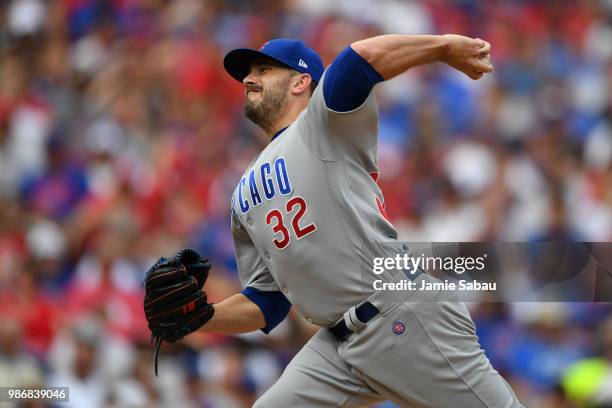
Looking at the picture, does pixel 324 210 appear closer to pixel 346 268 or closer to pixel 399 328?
pixel 346 268

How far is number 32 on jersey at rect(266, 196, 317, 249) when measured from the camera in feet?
9.95

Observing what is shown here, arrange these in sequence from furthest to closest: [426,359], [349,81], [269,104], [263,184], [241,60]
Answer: [241,60] < [269,104] < [263,184] < [426,359] < [349,81]

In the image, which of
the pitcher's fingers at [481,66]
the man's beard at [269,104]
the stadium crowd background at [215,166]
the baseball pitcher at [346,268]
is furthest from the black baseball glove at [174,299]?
the stadium crowd background at [215,166]

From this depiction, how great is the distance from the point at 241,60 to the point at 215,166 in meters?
2.94

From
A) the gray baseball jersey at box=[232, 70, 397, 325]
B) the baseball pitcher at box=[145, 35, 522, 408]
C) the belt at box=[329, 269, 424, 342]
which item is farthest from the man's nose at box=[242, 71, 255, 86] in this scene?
the belt at box=[329, 269, 424, 342]

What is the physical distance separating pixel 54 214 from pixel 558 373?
12.4ft

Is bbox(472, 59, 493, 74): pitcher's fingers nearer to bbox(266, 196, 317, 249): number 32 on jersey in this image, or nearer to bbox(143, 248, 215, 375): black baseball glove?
bbox(266, 196, 317, 249): number 32 on jersey

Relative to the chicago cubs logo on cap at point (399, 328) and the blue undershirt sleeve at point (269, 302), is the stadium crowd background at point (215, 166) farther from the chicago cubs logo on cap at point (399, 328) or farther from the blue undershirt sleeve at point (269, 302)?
the chicago cubs logo on cap at point (399, 328)

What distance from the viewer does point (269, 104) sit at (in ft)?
11.3

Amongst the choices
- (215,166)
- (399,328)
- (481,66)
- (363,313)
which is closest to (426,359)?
(399,328)

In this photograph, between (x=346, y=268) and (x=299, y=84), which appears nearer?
(x=346, y=268)

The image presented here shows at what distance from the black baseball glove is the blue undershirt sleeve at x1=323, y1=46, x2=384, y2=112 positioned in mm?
832

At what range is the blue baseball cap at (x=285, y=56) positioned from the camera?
11.4 feet

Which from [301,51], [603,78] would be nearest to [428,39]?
[301,51]
